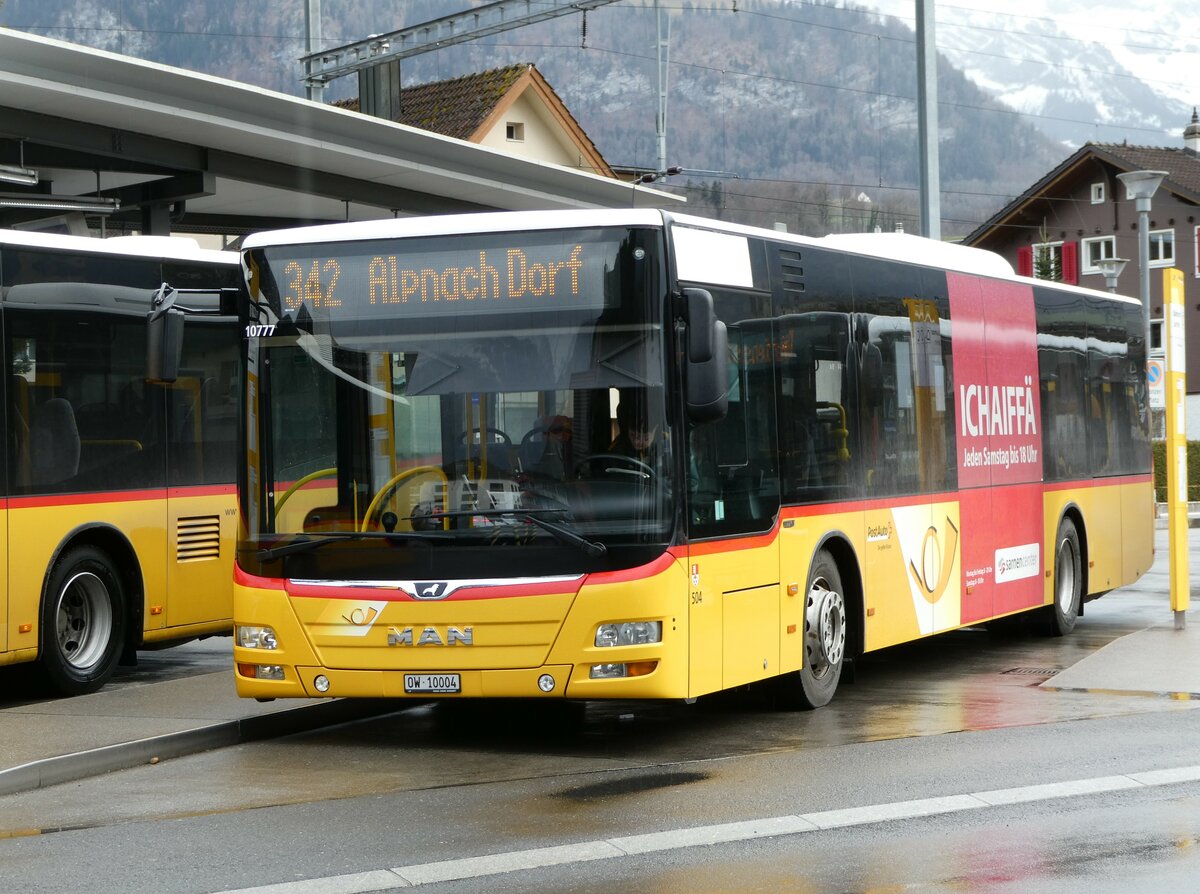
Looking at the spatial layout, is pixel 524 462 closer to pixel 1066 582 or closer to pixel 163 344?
pixel 163 344

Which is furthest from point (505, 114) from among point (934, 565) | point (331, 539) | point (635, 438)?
point (635, 438)

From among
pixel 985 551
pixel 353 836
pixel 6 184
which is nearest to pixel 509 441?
pixel 353 836

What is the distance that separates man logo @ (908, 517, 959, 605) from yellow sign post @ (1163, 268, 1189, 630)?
2.50 m

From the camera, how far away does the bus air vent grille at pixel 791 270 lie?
11.9m

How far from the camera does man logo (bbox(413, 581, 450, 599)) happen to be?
402 inches

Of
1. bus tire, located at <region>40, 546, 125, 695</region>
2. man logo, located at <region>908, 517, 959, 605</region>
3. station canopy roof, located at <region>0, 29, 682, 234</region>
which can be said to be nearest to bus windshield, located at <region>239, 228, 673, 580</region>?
bus tire, located at <region>40, 546, 125, 695</region>

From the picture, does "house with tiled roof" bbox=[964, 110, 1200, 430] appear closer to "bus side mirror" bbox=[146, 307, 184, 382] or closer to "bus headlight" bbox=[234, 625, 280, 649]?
"bus side mirror" bbox=[146, 307, 184, 382]

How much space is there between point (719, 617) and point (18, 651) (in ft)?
15.9

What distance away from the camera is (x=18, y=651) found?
1264 cm

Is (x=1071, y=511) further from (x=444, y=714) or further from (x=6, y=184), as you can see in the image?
(x=6, y=184)

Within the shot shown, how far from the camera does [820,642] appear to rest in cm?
1207

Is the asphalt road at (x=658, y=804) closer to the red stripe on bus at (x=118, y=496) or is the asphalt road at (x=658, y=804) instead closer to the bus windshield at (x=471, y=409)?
the bus windshield at (x=471, y=409)

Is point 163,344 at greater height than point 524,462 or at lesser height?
greater

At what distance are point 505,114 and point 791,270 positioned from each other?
140 feet
